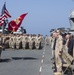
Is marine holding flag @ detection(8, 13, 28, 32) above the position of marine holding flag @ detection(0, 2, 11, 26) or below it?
below

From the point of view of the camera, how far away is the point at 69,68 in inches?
601

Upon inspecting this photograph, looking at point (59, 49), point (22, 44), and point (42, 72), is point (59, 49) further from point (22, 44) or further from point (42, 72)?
point (22, 44)

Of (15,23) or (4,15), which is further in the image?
(4,15)

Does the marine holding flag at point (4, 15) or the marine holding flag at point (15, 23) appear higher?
the marine holding flag at point (4, 15)

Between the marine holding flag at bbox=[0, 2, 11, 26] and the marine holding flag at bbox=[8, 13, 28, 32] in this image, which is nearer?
the marine holding flag at bbox=[8, 13, 28, 32]

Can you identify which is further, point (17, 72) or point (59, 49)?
point (17, 72)

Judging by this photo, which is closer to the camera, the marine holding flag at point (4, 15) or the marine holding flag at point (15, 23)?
the marine holding flag at point (15, 23)

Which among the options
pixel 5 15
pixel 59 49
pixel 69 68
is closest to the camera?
pixel 69 68

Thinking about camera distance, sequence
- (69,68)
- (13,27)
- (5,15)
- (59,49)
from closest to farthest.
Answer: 1. (69,68)
2. (59,49)
3. (13,27)
4. (5,15)

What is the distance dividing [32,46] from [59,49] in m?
27.9

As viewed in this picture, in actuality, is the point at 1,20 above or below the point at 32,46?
above

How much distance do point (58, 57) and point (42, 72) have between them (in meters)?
2.20

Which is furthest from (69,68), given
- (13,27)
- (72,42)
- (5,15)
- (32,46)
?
(32,46)

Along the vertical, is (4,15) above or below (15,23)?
above
